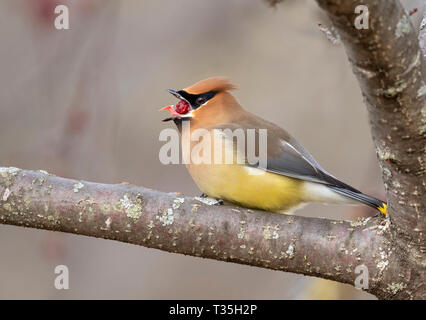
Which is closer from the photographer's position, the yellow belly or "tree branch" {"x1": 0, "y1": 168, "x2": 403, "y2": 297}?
"tree branch" {"x1": 0, "y1": 168, "x2": 403, "y2": 297}

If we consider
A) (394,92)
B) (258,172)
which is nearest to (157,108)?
(258,172)

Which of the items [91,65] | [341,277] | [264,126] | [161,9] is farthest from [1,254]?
[341,277]

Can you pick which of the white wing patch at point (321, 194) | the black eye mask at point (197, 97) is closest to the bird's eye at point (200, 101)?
the black eye mask at point (197, 97)

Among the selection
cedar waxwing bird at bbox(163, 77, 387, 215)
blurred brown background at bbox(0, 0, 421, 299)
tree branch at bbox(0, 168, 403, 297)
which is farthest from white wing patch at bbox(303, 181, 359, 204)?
blurred brown background at bbox(0, 0, 421, 299)

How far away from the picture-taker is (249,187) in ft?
11.6

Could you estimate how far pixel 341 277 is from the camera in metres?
2.91

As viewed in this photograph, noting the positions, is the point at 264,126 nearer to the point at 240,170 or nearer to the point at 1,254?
the point at 240,170

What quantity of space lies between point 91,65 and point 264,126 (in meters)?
1.27

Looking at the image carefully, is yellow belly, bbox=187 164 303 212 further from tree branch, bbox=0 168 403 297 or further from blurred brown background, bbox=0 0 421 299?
blurred brown background, bbox=0 0 421 299

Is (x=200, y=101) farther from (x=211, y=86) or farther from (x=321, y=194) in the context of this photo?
(x=321, y=194)

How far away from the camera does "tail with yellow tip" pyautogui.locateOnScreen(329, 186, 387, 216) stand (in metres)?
3.20

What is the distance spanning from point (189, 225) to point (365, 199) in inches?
38.0

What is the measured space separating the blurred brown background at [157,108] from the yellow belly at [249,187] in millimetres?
1610

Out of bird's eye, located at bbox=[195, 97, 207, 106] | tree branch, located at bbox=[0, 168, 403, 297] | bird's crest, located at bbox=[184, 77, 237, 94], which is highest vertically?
bird's crest, located at bbox=[184, 77, 237, 94]
